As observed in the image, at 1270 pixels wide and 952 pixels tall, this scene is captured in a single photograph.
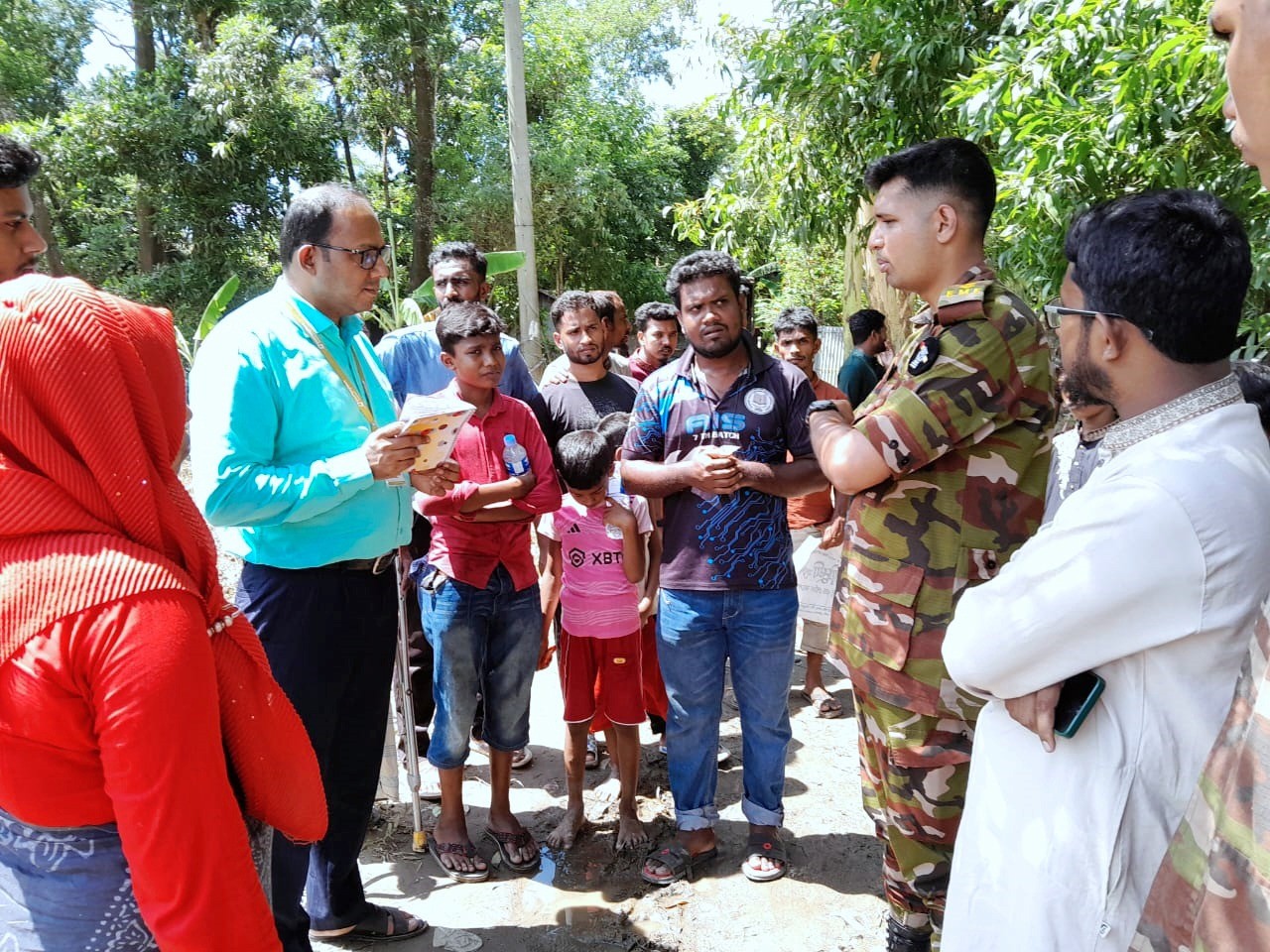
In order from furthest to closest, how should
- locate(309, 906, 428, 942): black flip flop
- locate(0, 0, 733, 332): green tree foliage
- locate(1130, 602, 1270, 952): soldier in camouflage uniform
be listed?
locate(0, 0, 733, 332): green tree foliage → locate(309, 906, 428, 942): black flip flop → locate(1130, 602, 1270, 952): soldier in camouflage uniform

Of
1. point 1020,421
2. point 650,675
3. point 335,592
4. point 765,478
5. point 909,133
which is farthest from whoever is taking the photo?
point 909,133

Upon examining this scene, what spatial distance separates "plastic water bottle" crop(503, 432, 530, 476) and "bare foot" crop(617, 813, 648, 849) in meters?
1.38

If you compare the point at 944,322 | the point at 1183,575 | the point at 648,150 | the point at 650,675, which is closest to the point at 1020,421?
the point at 944,322

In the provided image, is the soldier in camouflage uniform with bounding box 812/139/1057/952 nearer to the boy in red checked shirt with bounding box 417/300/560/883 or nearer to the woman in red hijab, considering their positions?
the boy in red checked shirt with bounding box 417/300/560/883

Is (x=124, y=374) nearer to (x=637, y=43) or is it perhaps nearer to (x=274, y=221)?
(x=274, y=221)

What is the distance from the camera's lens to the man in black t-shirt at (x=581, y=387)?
433cm

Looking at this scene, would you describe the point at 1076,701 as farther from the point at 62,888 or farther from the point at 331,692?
the point at 331,692

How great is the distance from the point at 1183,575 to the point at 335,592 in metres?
2.08

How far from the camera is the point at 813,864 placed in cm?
342

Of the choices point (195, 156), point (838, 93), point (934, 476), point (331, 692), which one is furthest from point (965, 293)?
point (195, 156)

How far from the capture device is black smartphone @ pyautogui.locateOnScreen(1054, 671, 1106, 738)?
1.51 metres

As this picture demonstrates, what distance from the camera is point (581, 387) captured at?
4.41 meters

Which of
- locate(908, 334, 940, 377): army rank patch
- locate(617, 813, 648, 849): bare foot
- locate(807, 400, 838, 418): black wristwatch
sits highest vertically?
locate(908, 334, 940, 377): army rank patch

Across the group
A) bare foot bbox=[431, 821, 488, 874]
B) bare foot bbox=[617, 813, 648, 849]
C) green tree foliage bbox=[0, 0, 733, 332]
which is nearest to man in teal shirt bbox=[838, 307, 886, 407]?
bare foot bbox=[617, 813, 648, 849]
